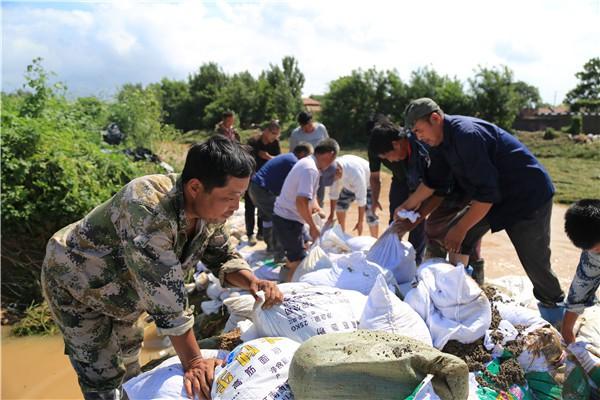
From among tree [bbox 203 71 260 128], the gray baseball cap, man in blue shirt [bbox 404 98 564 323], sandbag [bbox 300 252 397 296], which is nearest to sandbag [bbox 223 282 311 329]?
sandbag [bbox 300 252 397 296]

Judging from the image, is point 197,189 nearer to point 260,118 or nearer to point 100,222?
point 100,222

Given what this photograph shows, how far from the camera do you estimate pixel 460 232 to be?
2.39 metres

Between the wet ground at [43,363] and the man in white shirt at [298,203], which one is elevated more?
the man in white shirt at [298,203]

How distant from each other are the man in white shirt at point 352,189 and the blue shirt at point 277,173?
2.32ft

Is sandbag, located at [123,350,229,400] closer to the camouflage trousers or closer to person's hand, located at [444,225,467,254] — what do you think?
the camouflage trousers

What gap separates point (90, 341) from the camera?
5.61ft

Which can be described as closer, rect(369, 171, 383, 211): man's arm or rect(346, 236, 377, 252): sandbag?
rect(346, 236, 377, 252): sandbag

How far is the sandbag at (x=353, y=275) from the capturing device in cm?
227

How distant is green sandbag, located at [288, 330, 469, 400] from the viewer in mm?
1308

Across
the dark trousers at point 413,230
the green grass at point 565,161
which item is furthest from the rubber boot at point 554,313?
the green grass at point 565,161

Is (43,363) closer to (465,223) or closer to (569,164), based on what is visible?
(465,223)

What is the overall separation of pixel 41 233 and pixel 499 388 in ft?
11.3

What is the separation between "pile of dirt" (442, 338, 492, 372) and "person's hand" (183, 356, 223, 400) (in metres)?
0.95

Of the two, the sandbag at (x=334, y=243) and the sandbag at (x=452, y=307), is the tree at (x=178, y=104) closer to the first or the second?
the sandbag at (x=334, y=243)
